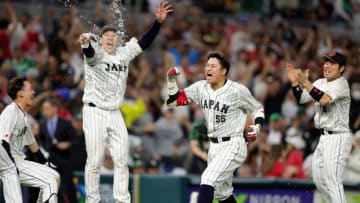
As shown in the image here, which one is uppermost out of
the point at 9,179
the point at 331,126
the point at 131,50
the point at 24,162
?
the point at 131,50

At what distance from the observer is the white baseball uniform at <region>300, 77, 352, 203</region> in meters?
14.1

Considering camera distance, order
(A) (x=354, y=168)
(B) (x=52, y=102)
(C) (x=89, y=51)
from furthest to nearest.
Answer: (A) (x=354, y=168)
(B) (x=52, y=102)
(C) (x=89, y=51)

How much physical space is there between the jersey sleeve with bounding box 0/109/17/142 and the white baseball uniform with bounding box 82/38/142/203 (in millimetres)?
1071

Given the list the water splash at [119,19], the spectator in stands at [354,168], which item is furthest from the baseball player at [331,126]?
the spectator in stands at [354,168]

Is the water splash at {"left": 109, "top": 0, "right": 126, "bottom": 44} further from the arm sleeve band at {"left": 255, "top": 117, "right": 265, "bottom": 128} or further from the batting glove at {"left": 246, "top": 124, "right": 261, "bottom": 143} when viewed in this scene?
Answer: the batting glove at {"left": 246, "top": 124, "right": 261, "bottom": 143}

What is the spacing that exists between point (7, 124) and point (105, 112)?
1390mm

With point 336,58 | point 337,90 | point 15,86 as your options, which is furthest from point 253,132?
point 15,86

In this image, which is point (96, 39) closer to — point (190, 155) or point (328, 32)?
point (190, 155)

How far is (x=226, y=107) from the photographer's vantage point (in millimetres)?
13805

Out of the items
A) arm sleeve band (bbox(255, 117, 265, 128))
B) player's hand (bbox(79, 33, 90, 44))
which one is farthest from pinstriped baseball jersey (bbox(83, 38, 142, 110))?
arm sleeve band (bbox(255, 117, 265, 128))

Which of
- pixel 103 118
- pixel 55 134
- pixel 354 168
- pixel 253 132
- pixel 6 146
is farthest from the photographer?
pixel 354 168

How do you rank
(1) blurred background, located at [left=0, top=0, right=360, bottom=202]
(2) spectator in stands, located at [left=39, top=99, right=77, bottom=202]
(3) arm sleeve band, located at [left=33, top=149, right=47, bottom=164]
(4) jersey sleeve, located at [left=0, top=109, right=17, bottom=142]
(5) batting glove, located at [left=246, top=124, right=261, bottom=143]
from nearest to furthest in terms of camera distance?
(5) batting glove, located at [left=246, top=124, right=261, bottom=143] < (4) jersey sleeve, located at [left=0, top=109, right=17, bottom=142] < (3) arm sleeve band, located at [left=33, top=149, right=47, bottom=164] < (2) spectator in stands, located at [left=39, top=99, right=77, bottom=202] < (1) blurred background, located at [left=0, top=0, right=360, bottom=202]

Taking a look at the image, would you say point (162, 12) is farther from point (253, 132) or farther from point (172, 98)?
point (253, 132)

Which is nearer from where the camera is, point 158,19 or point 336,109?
point 336,109
